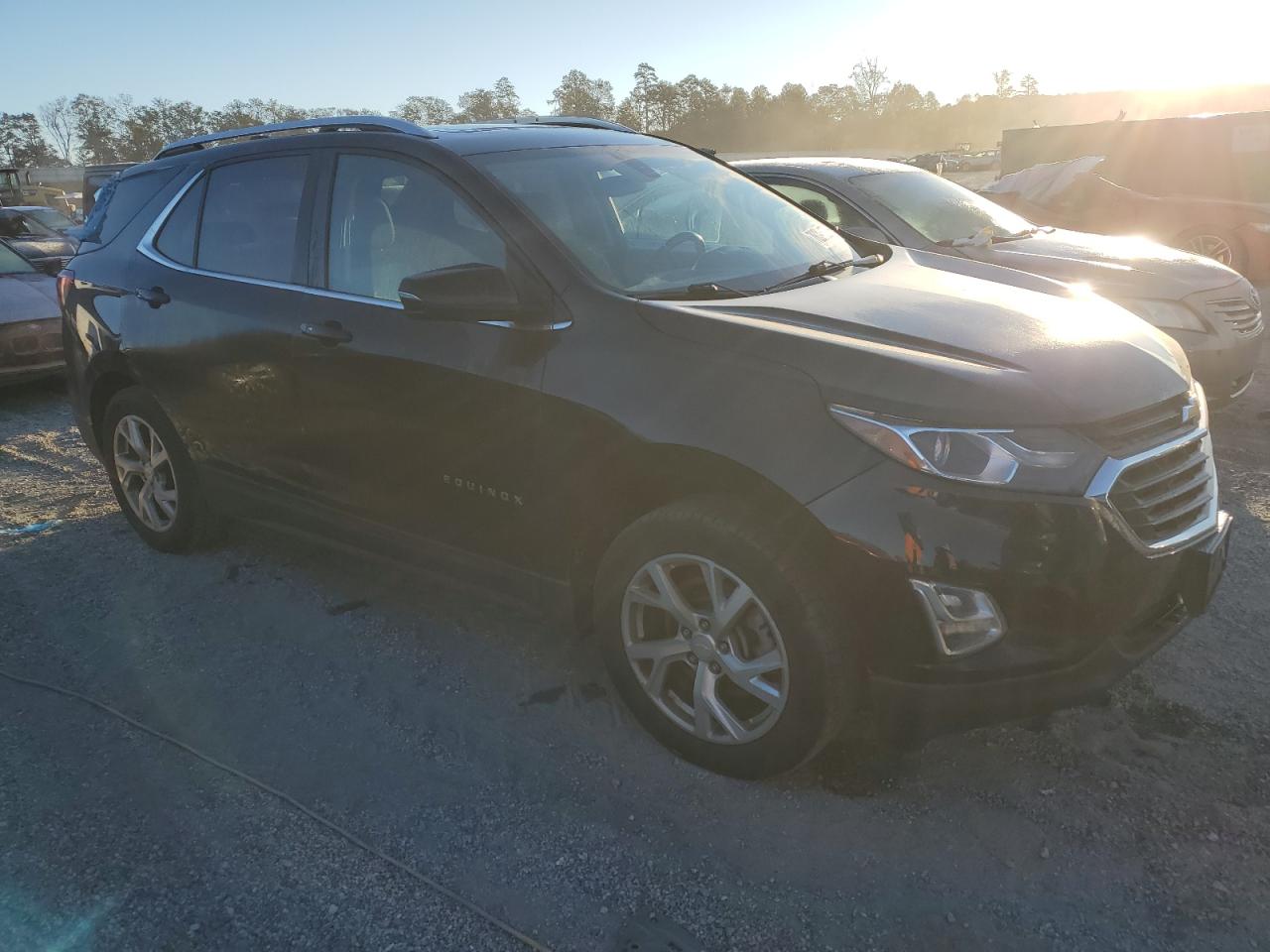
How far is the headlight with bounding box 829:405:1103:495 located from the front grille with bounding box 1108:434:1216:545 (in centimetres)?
14

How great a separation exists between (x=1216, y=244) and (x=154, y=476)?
11590 mm

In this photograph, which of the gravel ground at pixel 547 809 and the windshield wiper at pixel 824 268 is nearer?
the gravel ground at pixel 547 809

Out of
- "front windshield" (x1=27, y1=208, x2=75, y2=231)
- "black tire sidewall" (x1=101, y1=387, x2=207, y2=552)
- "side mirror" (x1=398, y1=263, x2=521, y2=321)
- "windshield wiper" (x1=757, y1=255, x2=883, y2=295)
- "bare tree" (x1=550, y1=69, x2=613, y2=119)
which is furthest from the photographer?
"bare tree" (x1=550, y1=69, x2=613, y2=119)

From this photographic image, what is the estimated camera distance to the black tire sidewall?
4.32m

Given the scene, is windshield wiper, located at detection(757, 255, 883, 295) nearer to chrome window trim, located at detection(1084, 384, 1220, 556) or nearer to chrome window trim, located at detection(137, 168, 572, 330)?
chrome window trim, located at detection(137, 168, 572, 330)

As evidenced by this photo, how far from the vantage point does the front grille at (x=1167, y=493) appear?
94.3 inches

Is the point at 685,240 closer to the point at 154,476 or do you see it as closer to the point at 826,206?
the point at 154,476

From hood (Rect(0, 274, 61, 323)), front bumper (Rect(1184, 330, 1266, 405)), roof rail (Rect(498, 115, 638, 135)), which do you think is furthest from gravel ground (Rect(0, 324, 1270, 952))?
hood (Rect(0, 274, 61, 323))

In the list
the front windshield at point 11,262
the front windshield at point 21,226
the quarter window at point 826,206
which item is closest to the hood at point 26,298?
the front windshield at point 11,262

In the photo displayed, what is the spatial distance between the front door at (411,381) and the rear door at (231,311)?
17cm

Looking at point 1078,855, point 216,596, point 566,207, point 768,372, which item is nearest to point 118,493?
point 216,596

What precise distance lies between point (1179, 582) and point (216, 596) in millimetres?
3718

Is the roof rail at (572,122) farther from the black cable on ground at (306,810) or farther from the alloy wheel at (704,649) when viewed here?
the black cable on ground at (306,810)

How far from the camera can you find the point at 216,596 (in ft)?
13.7
